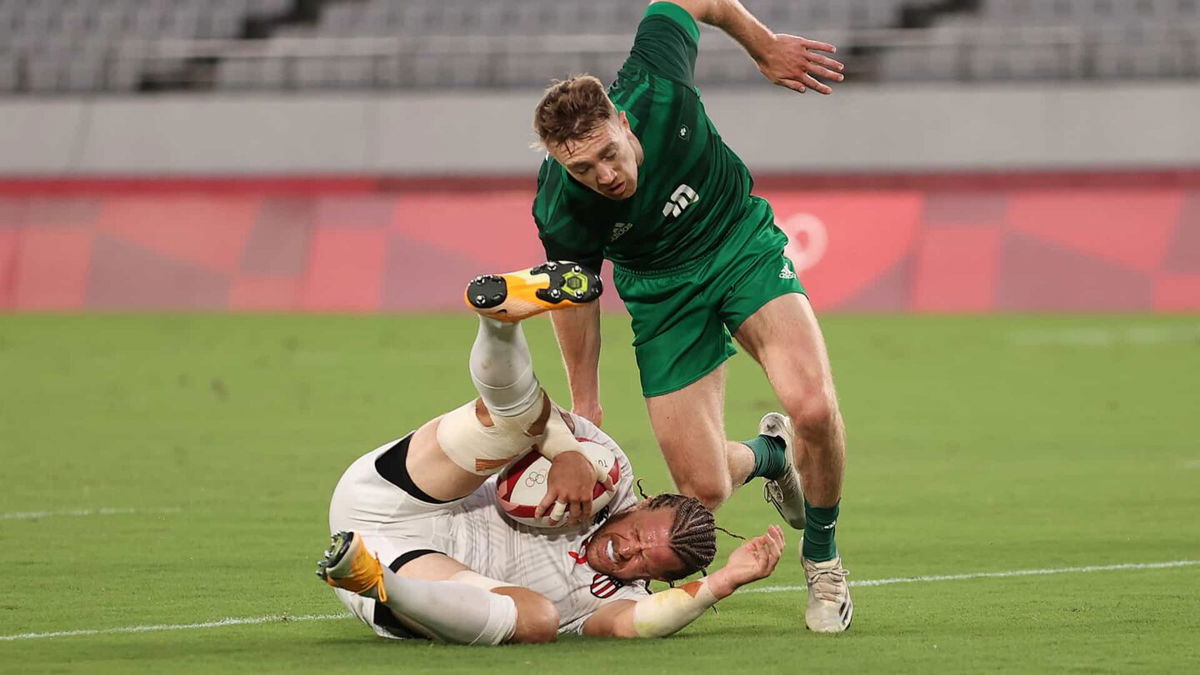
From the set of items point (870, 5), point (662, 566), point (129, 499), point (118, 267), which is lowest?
point (118, 267)

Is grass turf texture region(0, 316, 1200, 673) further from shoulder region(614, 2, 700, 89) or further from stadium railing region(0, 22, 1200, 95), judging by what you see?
stadium railing region(0, 22, 1200, 95)

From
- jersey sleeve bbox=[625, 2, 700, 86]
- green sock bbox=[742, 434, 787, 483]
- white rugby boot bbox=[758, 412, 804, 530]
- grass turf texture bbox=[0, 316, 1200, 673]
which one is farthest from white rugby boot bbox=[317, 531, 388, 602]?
white rugby boot bbox=[758, 412, 804, 530]

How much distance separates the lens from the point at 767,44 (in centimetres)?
793

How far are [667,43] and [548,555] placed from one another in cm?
215

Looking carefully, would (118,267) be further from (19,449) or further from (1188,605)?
(1188,605)

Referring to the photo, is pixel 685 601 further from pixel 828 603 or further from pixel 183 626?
pixel 183 626

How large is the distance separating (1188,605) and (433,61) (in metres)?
21.7

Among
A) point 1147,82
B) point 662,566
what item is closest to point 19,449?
point 662,566

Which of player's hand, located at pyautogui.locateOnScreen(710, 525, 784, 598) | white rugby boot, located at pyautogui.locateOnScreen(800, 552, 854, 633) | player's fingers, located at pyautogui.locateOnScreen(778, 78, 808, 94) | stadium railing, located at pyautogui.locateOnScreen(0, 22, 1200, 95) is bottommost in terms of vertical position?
stadium railing, located at pyautogui.locateOnScreen(0, 22, 1200, 95)

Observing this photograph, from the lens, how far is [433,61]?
27.8 m

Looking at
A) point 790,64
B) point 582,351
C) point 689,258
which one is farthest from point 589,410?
point 790,64

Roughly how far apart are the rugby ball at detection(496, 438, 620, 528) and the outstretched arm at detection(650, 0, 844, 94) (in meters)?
1.92

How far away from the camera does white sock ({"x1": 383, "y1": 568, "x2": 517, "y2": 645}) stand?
6309 mm

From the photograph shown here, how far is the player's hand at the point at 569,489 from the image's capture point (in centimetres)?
646
